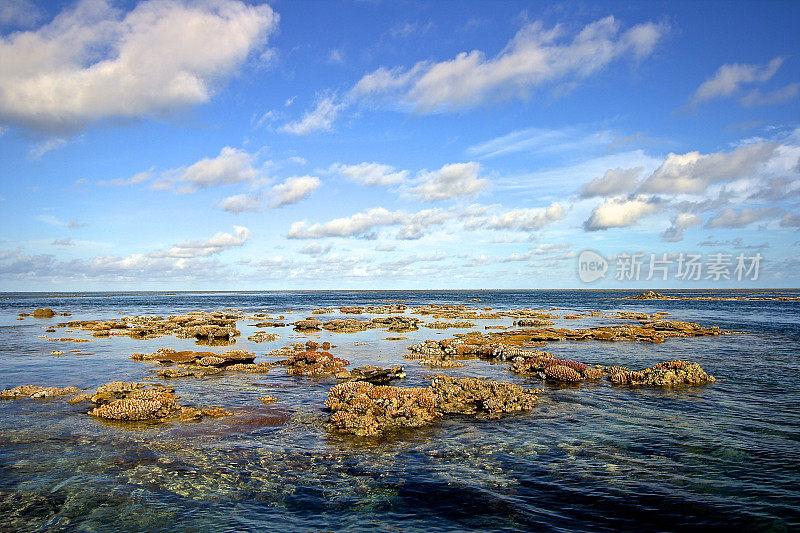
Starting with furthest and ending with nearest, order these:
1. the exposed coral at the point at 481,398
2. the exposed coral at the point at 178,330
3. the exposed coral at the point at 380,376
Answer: the exposed coral at the point at 178,330, the exposed coral at the point at 380,376, the exposed coral at the point at 481,398

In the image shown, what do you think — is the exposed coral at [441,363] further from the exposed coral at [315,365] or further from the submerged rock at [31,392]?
the submerged rock at [31,392]

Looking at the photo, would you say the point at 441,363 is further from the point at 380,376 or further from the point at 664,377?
the point at 664,377

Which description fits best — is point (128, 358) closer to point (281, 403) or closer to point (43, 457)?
point (281, 403)

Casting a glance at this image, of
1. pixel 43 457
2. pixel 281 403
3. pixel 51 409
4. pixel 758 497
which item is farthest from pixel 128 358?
pixel 758 497

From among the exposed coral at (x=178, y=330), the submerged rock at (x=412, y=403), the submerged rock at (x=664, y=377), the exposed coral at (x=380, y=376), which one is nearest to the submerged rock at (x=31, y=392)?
the submerged rock at (x=412, y=403)

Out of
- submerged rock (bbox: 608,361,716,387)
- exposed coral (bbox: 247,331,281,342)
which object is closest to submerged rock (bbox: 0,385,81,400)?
exposed coral (bbox: 247,331,281,342)

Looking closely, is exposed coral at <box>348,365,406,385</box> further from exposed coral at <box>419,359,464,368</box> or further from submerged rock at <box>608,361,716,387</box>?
submerged rock at <box>608,361,716,387</box>

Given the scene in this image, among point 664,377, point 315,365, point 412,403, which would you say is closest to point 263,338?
point 315,365

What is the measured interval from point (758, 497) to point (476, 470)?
677 cm

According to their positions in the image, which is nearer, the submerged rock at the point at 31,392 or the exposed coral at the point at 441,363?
the submerged rock at the point at 31,392

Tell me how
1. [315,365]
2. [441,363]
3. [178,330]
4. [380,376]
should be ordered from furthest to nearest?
[178,330] < [441,363] < [315,365] < [380,376]

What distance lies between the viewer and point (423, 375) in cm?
2578

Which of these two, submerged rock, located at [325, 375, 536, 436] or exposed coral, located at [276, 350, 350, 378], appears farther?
exposed coral, located at [276, 350, 350, 378]

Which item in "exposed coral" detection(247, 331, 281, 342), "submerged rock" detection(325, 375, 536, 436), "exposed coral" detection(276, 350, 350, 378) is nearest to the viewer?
"submerged rock" detection(325, 375, 536, 436)
